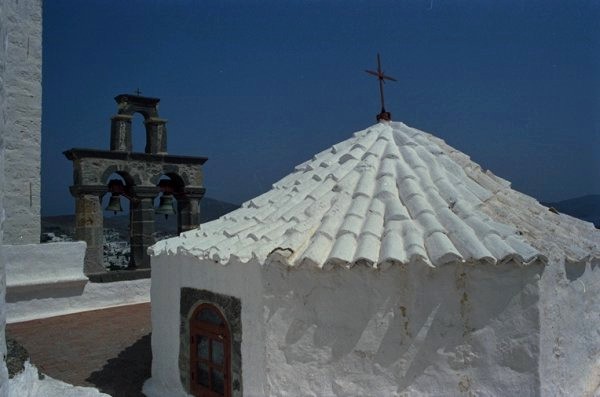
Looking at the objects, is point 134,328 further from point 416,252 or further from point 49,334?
point 416,252

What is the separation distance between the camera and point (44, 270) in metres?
9.30

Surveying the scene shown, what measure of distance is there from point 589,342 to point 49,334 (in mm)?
8735

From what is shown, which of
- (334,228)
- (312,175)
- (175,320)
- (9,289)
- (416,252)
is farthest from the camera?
(9,289)

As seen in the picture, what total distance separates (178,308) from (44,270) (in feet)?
19.6

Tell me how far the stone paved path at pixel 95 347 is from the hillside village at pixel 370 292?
0.06 meters

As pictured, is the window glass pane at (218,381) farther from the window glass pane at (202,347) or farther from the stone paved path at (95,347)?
the stone paved path at (95,347)

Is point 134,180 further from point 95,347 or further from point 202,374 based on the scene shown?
point 202,374

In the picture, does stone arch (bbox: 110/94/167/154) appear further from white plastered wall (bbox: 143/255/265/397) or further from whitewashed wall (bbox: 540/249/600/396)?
whitewashed wall (bbox: 540/249/600/396)

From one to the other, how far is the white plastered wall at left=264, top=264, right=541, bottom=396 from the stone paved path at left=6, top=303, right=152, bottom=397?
3470mm

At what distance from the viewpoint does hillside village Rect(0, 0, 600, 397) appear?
355cm

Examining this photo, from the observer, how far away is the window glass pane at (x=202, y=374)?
475 centimetres

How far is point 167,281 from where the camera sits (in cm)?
530

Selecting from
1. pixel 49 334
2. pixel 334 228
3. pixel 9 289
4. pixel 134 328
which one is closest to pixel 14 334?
pixel 49 334

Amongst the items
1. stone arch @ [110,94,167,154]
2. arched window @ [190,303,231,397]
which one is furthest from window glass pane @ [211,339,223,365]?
stone arch @ [110,94,167,154]
